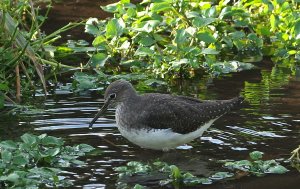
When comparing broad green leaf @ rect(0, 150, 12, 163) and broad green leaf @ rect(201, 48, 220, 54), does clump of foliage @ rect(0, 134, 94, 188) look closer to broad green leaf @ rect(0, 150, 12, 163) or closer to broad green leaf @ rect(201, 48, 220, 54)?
broad green leaf @ rect(0, 150, 12, 163)

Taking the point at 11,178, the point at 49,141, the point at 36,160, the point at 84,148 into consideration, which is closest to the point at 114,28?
the point at 84,148

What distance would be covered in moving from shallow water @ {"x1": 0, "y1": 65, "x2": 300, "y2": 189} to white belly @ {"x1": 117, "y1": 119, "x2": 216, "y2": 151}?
213 mm

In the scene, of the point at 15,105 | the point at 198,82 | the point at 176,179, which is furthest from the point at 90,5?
the point at 176,179

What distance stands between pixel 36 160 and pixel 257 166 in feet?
7.17

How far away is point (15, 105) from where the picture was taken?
1038 centimetres

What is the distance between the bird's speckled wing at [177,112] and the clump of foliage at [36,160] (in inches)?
28.2

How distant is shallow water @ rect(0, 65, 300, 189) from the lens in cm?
848

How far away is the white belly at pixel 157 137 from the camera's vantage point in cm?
888

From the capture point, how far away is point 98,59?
Answer: 11820mm

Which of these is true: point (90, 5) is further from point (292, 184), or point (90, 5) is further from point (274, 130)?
point (292, 184)

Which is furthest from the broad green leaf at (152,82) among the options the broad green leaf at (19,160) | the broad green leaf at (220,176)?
the broad green leaf at (19,160)

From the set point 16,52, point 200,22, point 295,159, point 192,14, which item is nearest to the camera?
point 295,159

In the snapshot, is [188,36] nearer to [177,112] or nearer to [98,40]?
[98,40]

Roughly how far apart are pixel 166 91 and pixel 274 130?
211 cm
